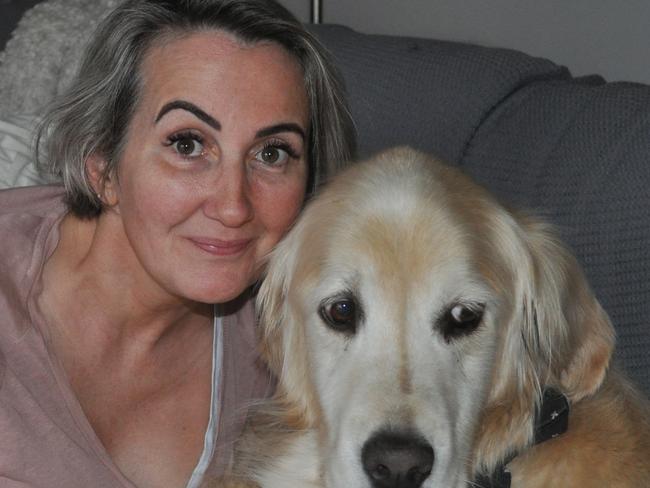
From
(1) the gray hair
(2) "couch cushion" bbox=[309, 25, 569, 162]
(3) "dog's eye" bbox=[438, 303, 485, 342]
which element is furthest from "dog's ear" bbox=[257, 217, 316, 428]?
(2) "couch cushion" bbox=[309, 25, 569, 162]

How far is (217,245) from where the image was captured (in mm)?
2314

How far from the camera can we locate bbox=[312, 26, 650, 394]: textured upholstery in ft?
7.93

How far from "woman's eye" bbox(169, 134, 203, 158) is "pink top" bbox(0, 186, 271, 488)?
531 millimetres

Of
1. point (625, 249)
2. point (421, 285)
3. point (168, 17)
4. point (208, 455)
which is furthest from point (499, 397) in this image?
point (168, 17)

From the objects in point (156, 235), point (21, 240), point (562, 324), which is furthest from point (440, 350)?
point (21, 240)

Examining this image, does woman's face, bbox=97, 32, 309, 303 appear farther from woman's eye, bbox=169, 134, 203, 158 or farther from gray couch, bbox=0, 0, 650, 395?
gray couch, bbox=0, 0, 650, 395

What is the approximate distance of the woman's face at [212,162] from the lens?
2.22m

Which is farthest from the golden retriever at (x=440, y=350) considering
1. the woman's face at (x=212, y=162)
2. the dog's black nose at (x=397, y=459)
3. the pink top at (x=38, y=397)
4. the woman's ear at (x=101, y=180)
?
the woman's ear at (x=101, y=180)

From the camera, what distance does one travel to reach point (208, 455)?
2.54 meters

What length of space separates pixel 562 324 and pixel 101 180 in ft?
3.82

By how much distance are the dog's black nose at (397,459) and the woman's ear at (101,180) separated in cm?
103

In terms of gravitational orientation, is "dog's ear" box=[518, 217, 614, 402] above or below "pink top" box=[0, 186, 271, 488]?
above

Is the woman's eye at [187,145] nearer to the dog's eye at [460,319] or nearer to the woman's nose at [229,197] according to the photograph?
the woman's nose at [229,197]

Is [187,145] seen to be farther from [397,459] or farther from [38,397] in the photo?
[397,459]
